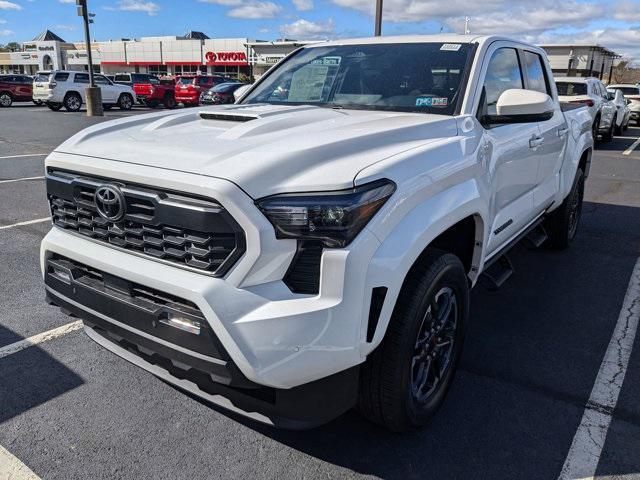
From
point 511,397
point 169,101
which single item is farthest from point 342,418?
point 169,101

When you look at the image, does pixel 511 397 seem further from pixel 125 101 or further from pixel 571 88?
pixel 125 101

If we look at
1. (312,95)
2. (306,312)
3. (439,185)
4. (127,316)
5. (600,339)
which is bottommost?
(600,339)

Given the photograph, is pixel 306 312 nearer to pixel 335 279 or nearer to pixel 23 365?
pixel 335 279

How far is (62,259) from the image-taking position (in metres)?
2.68

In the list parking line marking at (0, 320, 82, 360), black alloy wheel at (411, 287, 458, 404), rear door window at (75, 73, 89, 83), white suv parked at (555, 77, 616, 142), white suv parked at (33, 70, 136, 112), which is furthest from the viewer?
rear door window at (75, 73, 89, 83)

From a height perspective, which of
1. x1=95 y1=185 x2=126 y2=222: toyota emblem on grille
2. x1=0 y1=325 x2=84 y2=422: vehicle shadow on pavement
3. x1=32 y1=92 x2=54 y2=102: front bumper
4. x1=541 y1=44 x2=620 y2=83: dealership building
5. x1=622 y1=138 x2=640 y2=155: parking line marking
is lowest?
x1=622 y1=138 x2=640 y2=155: parking line marking

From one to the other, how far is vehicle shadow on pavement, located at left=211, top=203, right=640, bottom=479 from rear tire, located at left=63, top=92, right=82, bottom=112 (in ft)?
79.8

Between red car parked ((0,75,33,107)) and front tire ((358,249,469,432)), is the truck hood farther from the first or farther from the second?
red car parked ((0,75,33,107))

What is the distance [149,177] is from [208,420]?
1335 millimetres

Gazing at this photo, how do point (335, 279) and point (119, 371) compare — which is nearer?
point (335, 279)

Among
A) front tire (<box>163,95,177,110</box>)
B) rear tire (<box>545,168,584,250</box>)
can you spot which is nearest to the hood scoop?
rear tire (<box>545,168,584,250</box>)

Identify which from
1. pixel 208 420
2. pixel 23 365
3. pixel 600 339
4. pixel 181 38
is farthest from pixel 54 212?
pixel 181 38

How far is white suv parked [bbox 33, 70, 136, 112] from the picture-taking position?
957 inches

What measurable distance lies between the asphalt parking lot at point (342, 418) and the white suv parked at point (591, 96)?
1022 cm
